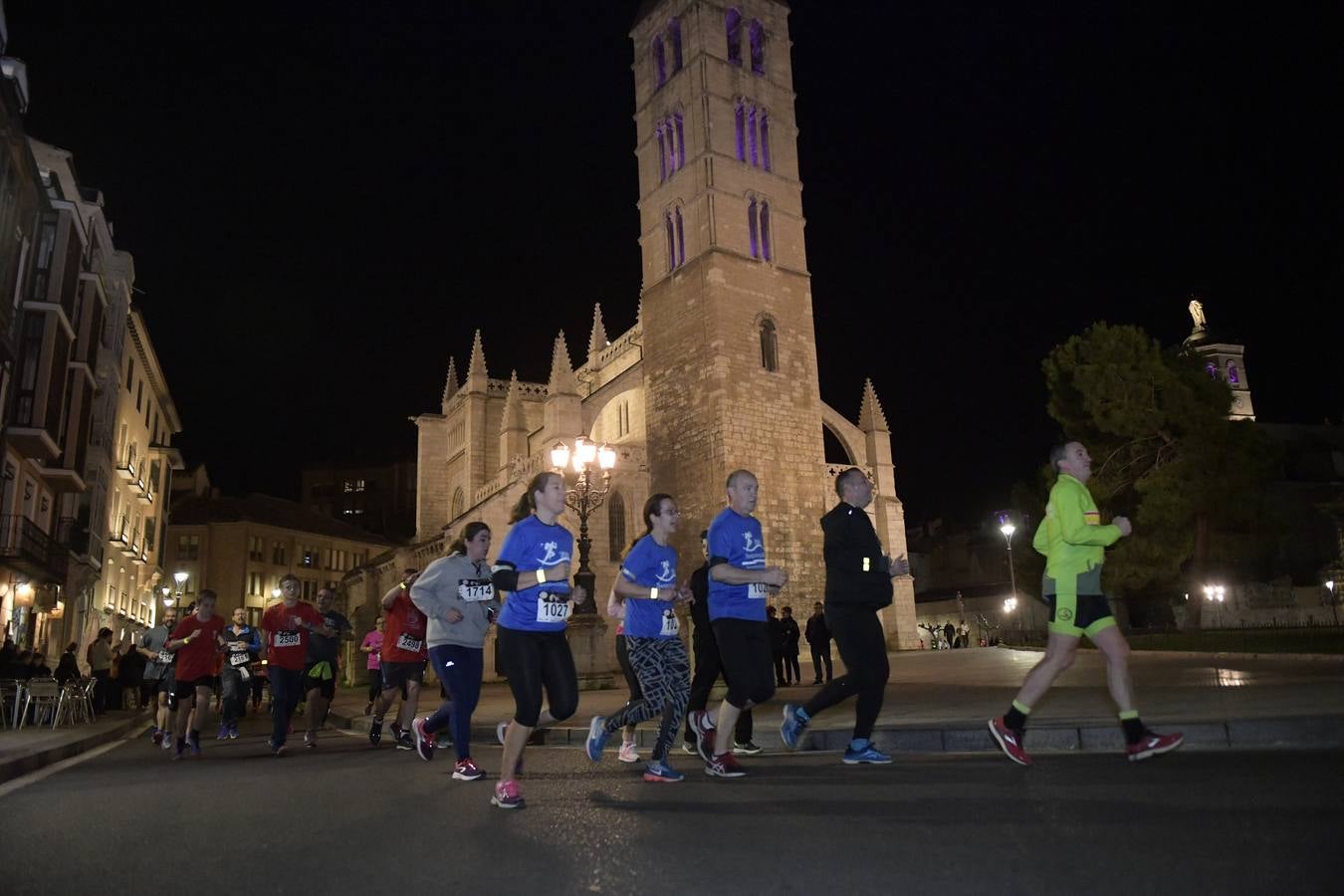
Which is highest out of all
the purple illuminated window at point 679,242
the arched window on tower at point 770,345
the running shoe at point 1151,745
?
the purple illuminated window at point 679,242

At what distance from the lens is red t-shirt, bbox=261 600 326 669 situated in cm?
942

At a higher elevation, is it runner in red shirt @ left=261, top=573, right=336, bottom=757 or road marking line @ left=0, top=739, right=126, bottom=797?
runner in red shirt @ left=261, top=573, right=336, bottom=757

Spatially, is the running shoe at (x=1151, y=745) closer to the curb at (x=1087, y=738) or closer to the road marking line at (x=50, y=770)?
the curb at (x=1087, y=738)

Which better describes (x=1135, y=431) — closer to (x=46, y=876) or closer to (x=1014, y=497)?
(x=1014, y=497)

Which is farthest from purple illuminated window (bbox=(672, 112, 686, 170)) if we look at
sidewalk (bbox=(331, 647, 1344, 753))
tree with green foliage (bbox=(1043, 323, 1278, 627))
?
sidewalk (bbox=(331, 647, 1344, 753))

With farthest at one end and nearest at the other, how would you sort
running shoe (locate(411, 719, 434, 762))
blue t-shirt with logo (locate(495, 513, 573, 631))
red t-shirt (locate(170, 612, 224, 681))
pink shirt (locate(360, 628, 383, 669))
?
1. pink shirt (locate(360, 628, 383, 669))
2. red t-shirt (locate(170, 612, 224, 681))
3. running shoe (locate(411, 719, 434, 762))
4. blue t-shirt with logo (locate(495, 513, 573, 631))

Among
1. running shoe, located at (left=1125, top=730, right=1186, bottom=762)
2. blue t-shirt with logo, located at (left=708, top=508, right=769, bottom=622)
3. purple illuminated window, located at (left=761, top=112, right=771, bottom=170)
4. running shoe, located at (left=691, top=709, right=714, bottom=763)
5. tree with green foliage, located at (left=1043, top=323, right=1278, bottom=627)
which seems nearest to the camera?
running shoe, located at (left=1125, top=730, right=1186, bottom=762)

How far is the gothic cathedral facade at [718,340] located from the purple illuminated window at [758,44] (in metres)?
0.08

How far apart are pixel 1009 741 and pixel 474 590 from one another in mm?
3504

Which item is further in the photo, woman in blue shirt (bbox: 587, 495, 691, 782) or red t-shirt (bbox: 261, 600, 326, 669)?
red t-shirt (bbox: 261, 600, 326, 669)

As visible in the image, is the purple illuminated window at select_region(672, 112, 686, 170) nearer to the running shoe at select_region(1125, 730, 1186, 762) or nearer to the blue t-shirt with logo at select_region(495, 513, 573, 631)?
the blue t-shirt with logo at select_region(495, 513, 573, 631)

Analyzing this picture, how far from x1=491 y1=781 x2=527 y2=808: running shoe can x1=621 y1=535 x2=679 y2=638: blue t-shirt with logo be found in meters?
1.35

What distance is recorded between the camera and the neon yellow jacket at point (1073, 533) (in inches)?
221

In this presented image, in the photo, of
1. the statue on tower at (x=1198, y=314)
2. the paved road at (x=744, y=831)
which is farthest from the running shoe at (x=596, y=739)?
the statue on tower at (x=1198, y=314)
